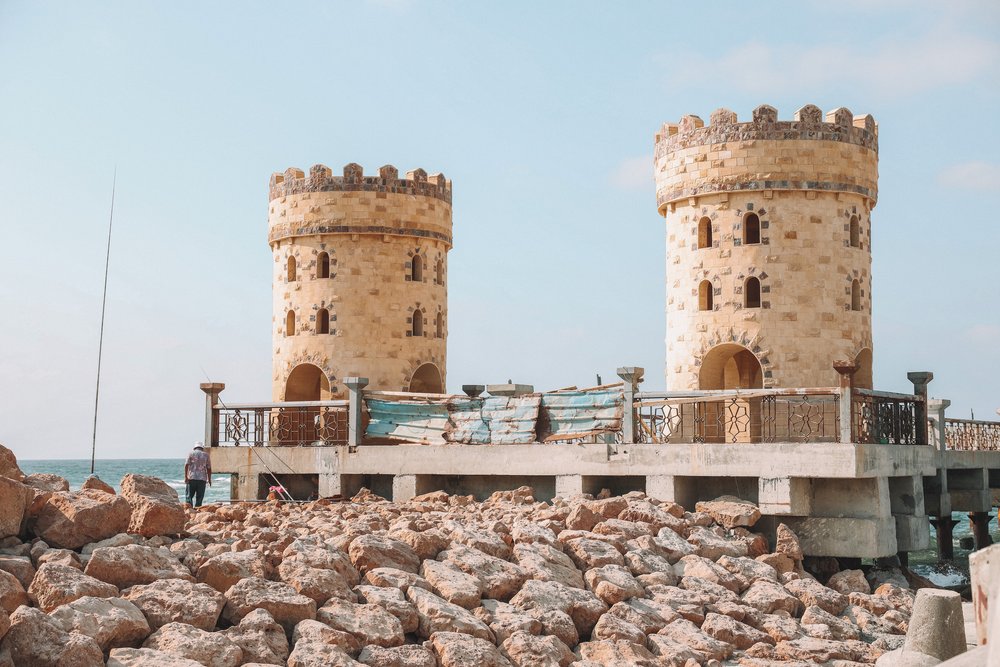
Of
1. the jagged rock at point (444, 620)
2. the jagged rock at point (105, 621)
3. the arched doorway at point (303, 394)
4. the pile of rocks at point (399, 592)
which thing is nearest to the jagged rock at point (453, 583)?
the pile of rocks at point (399, 592)

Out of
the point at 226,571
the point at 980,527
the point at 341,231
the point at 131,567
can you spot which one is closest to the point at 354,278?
the point at 341,231

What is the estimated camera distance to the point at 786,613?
50.2 ft

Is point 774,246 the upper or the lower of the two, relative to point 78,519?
upper

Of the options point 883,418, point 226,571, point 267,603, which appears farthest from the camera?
point 883,418

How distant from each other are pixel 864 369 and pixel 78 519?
17.0 m

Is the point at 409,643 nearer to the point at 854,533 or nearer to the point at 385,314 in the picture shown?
the point at 854,533

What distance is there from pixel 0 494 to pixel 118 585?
1718 mm

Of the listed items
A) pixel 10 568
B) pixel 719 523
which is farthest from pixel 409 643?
pixel 719 523

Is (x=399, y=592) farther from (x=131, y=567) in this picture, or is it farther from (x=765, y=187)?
(x=765, y=187)

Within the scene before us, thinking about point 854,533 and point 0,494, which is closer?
point 0,494

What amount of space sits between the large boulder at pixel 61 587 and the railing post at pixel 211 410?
12939mm

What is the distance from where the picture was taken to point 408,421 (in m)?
22.9

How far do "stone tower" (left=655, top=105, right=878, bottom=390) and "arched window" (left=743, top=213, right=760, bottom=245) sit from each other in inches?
1.1

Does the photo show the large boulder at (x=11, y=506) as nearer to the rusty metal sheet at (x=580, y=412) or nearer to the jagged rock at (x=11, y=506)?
the jagged rock at (x=11, y=506)
